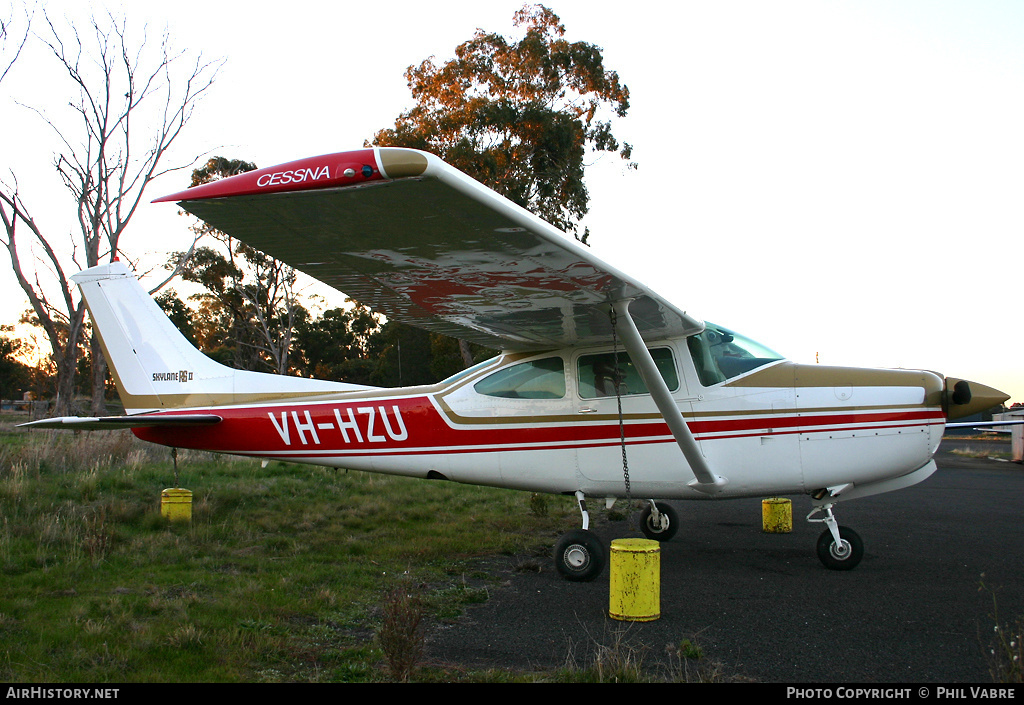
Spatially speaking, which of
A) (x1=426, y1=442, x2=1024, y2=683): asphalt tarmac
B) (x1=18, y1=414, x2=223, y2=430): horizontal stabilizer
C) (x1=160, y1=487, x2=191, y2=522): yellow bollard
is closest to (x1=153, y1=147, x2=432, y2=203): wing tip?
(x1=426, y1=442, x2=1024, y2=683): asphalt tarmac

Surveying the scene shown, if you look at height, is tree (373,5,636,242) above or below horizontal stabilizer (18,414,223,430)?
above

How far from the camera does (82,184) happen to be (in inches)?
920

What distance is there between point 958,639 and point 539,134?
1970 centimetres

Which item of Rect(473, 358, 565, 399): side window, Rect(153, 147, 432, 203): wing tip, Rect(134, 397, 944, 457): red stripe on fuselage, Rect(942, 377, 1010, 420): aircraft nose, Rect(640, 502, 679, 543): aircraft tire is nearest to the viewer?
Rect(153, 147, 432, 203): wing tip

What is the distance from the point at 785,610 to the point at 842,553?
1.58 metres

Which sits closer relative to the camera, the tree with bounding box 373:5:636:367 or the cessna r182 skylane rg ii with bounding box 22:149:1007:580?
the cessna r182 skylane rg ii with bounding box 22:149:1007:580

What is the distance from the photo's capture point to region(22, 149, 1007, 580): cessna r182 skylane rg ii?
3.84 m

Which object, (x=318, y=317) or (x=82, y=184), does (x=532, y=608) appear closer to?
(x=82, y=184)

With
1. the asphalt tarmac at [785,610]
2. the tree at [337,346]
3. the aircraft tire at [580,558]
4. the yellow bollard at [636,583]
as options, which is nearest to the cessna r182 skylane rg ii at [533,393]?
the aircraft tire at [580,558]

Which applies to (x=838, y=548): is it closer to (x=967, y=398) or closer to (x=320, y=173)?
(x=967, y=398)

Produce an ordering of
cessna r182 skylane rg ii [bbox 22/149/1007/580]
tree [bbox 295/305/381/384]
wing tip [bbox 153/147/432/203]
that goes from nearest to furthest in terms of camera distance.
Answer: wing tip [bbox 153/147/432/203]
cessna r182 skylane rg ii [bbox 22/149/1007/580]
tree [bbox 295/305/381/384]

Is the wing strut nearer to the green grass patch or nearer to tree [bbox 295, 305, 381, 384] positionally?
the green grass patch

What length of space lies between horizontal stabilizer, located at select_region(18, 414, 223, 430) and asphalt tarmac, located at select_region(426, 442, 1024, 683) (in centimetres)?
351

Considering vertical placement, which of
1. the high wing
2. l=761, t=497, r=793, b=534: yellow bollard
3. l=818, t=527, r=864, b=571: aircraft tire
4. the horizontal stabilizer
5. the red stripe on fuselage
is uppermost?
the high wing
